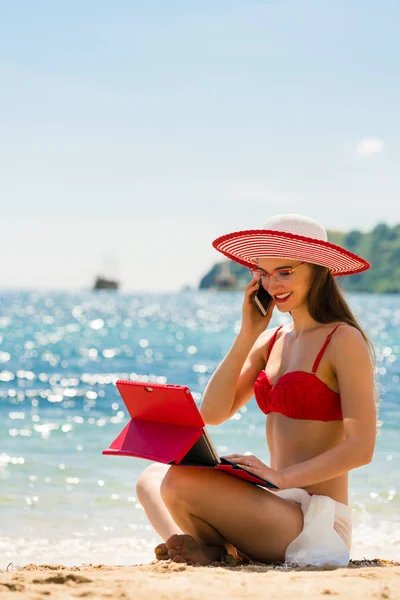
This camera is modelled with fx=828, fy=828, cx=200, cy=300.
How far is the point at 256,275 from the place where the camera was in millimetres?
4039

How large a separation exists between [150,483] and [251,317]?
3.07 ft

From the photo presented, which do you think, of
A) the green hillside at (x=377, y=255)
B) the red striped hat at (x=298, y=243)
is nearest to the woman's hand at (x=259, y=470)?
the red striped hat at (x=298, y=243)

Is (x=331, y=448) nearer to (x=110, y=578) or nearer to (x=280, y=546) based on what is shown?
(x=280, y=546)

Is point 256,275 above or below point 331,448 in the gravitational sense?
above

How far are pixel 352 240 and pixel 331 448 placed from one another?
6702 inches

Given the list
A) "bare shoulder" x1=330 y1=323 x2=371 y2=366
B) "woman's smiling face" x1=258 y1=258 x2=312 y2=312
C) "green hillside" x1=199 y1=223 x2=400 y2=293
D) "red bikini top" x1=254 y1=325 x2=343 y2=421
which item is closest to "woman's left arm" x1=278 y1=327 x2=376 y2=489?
"bare shoulder" x1=330 y1=323 x2=371 y2=366

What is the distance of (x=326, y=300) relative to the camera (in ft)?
12.8

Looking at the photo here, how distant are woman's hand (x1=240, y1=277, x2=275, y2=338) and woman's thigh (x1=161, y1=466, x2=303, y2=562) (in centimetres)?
82

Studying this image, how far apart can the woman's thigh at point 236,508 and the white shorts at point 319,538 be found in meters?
0.04

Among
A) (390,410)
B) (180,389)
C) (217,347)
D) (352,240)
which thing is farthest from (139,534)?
(352,240)

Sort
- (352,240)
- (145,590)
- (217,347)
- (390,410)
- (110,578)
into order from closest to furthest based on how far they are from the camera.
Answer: (145,590), (110,578), (390,410), (217,347), (352,240)

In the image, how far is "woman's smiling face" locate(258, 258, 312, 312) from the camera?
385 centimetres

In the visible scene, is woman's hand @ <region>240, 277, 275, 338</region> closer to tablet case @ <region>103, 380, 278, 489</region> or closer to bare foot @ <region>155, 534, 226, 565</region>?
tablet case @ <region>103, 380, 278, 489</region>

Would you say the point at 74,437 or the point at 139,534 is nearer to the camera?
the point at 139,534
